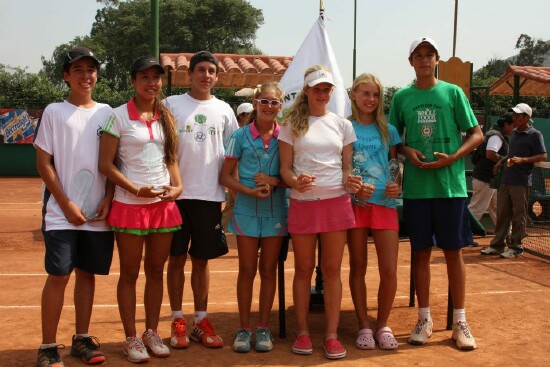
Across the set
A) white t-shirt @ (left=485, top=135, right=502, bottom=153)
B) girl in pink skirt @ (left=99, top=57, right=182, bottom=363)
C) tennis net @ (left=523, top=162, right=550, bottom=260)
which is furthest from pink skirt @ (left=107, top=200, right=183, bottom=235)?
white t-shirt @ (left=485, top=135, right=502, bottom=153)

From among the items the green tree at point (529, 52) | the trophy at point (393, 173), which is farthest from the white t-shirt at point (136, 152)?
the green tree at point (529, 52)

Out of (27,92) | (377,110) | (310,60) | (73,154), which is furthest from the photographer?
(27,92)

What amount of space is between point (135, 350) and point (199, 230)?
95 cm

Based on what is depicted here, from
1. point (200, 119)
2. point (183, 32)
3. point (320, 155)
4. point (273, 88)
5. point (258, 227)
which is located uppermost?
point (183, 32)

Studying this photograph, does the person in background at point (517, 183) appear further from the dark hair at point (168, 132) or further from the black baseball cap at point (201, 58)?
the dark hair at point (168, 132)

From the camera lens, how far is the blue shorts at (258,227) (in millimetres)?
5434

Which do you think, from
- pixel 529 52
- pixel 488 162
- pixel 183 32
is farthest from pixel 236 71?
pixel 529 52

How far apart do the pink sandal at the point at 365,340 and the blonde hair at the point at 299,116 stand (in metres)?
1.54

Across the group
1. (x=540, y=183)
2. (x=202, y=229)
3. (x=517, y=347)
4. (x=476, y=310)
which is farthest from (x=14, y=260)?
(x=540, y=183)

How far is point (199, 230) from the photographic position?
5.49 m

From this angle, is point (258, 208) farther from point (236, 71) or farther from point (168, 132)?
point (236, 71)

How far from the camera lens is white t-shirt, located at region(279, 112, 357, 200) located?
208 inches

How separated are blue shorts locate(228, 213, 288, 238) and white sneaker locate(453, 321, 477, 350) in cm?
149

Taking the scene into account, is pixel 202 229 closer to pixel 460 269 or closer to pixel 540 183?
pixel 460 269
